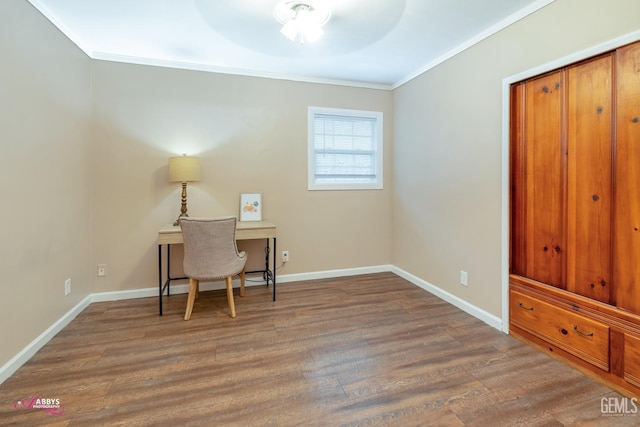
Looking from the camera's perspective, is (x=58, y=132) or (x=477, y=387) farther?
(x=58, y=132)

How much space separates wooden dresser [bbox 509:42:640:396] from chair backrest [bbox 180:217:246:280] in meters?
2.35

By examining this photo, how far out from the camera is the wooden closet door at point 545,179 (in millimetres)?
2072

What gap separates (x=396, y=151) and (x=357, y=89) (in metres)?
0.94

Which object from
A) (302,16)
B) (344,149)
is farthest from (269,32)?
(344,149)

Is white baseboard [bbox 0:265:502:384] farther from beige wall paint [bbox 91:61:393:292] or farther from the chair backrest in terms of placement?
the chair backrest

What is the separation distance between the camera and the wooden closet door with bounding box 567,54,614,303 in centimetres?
181

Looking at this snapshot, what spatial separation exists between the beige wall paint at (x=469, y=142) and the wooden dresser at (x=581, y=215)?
16cm

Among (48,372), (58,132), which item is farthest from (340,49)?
(48,372)

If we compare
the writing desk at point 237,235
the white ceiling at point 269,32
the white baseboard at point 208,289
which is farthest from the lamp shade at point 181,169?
the white baseboard at point 208,289

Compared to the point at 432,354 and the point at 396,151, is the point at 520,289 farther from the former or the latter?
the point at 396,151

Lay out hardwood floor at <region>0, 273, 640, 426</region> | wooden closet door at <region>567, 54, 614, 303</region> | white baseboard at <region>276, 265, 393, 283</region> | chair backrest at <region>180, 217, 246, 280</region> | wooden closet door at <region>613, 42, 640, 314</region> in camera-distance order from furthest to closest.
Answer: white baseboard at <region>276, 265, 393, 283</region>, chair backrest at <region>180, 217, 246, 280</region>, wooden closet door at <region>567, 54, 614, 303</region>, wooden closet door at <region>613, 42, 640, 314</region>, hardwood floor at <region>0, 273, 640, 426</region>

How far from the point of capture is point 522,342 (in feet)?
7.54

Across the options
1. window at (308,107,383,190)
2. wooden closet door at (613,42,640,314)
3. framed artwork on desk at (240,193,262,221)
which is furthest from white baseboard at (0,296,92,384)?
wooden closet door at (613,42,640,314)

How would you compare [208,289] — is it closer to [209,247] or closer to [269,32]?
[209,247]
